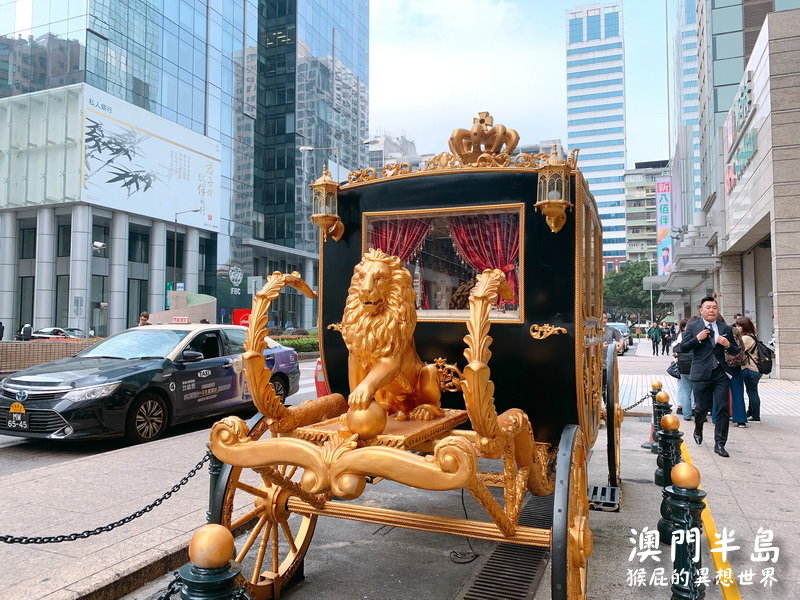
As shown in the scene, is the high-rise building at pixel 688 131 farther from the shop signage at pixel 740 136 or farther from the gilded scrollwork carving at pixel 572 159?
the gilded scrollwork carving at pixel 572 159

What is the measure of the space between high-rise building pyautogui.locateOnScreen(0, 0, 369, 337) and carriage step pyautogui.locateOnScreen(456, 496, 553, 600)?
2150 cm

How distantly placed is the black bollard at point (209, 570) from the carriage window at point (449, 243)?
2.29 meters

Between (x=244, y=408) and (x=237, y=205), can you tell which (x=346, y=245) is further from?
(x=237, y=205)

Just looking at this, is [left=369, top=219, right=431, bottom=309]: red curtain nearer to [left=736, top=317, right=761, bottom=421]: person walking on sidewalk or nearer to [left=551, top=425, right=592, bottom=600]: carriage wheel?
[left=551, top=425, right=592, bottom=600]: carriage wheel

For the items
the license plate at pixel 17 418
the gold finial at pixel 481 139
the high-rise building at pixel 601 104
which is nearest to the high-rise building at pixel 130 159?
the license plate at pixel 17 418

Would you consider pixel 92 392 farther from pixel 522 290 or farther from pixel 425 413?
pixel 522 290

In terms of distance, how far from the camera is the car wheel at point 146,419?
7.11 meters

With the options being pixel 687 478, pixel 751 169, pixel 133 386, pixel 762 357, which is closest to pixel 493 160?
pixel 687 478

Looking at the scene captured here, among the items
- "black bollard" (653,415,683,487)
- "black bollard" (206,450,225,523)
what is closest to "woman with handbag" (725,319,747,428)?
"black bollard" (653,415,683,487)

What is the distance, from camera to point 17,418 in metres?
6.66

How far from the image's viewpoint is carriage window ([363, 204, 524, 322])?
3.89 metres

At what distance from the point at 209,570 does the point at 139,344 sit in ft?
22.9

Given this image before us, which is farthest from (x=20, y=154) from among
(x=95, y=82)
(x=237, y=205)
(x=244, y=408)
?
(x=244, y=408)

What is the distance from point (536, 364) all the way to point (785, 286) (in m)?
13.6
